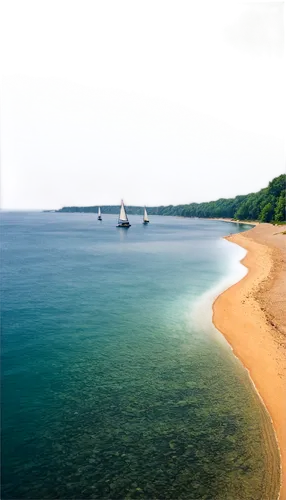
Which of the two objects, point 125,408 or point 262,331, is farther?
point 262,331

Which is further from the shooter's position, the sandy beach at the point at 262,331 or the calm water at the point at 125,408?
the sandy beach at the point at 262,331

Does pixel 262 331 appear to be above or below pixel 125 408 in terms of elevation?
above

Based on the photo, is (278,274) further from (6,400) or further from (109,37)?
(109,37)

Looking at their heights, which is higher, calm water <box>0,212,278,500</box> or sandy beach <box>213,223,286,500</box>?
sandy beach <box>213,223,286,500</box>

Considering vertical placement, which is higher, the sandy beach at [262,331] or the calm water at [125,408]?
the sandy beach at [262,331]
